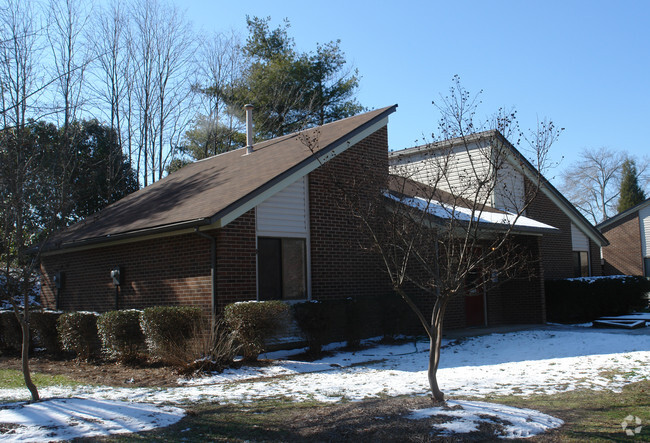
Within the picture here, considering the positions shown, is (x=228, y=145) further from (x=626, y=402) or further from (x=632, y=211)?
(x=626, y=402)

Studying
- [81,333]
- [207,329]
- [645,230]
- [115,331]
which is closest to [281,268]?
[207,329]

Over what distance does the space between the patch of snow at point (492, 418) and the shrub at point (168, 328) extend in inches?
213

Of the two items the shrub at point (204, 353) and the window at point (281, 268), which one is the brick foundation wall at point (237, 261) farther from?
the shrub at point (204, 353)

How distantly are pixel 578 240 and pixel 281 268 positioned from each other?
532 inches

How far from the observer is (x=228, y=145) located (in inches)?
1253

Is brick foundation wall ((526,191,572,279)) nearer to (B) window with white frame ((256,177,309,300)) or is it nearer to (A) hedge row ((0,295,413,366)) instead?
(A) hedge row ((0,295,413,366))

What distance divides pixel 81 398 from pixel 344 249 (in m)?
7.34

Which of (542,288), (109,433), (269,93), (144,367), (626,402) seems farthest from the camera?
(269,93)

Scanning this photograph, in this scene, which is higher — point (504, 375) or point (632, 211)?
point (632, 211)

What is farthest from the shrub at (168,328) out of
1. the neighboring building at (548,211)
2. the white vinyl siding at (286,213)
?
the neighboring building at (548,211)

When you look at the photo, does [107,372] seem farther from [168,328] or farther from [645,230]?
[645,230]

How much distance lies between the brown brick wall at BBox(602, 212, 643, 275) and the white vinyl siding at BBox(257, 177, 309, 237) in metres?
24.5

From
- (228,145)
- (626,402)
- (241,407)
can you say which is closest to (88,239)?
(241,407)

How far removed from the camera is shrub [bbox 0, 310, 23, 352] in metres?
14.1
